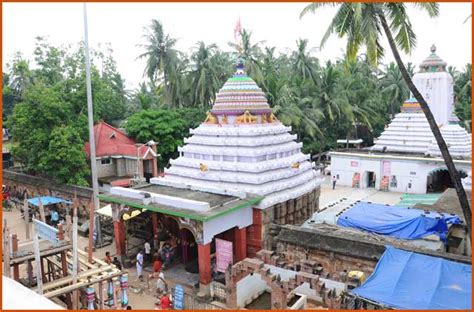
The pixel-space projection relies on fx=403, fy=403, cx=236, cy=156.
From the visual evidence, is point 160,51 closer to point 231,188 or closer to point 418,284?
point 231,188

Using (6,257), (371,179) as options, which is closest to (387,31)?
(6,257)

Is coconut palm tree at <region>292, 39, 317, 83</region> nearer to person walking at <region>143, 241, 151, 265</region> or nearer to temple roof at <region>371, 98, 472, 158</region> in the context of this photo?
temple roof at <region>371, 98, 472, 158</region>

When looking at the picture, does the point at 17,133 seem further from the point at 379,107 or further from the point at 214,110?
the point at 379,107

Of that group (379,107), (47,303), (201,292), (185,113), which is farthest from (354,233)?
(379,107)

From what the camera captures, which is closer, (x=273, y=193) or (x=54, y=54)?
(x=273, y=193)

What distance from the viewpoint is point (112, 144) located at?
2864 centimetres

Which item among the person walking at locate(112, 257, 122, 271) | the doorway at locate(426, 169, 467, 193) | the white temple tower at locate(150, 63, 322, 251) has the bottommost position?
the person walking at locate(112, 257, 122, 271)

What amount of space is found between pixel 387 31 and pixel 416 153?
21.1m

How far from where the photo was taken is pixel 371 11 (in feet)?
39.5

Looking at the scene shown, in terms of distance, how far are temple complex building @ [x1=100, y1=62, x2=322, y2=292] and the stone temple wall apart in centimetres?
4

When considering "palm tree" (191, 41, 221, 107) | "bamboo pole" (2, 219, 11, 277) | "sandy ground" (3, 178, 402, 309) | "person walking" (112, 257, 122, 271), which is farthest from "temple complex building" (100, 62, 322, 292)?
"palm tree" (191, 41, 221, 107)

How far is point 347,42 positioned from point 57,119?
18139 millimetres

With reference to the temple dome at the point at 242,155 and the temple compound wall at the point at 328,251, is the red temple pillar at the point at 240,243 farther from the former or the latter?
the temple dome at the point at 242,155

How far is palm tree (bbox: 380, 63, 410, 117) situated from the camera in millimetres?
46219
